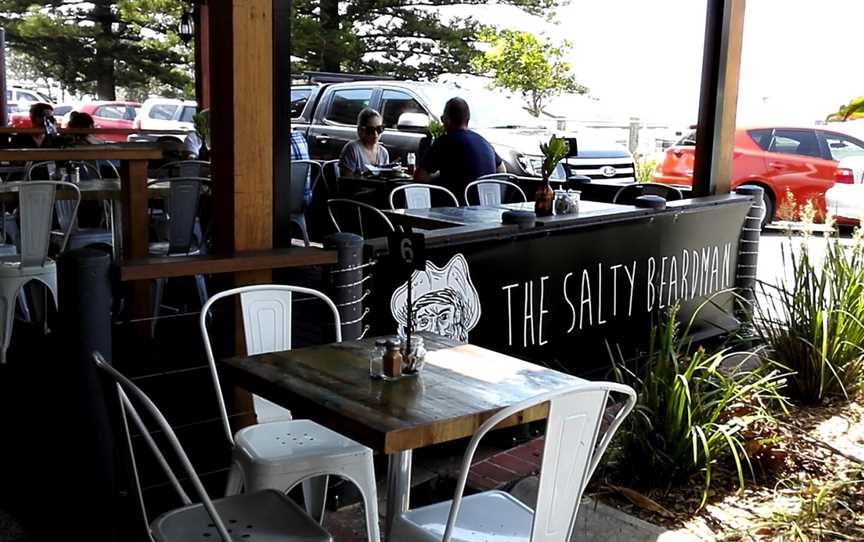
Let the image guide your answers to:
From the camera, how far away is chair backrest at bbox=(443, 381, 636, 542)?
213 centimetres

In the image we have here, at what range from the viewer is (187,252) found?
560 centimetres

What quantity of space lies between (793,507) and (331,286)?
6.36 ft

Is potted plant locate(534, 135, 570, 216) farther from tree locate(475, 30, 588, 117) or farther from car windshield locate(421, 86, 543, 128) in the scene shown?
tree locate(475, 30, 588, 117)

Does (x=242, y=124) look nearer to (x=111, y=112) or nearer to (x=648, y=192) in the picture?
(x=648, y=192)

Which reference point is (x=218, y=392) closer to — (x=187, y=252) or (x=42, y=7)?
(x=187, y=252)

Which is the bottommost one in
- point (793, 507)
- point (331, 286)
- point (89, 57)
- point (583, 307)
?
point (793, 507)

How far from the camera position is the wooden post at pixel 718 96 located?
613 cm

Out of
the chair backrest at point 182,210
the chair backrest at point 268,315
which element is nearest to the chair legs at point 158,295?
the chair backrest at point 182,210

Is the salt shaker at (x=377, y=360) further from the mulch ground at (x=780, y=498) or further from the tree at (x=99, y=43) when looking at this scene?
the tree at (x=99, y=43)

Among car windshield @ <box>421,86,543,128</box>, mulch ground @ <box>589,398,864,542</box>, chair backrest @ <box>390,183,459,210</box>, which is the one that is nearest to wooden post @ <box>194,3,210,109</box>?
car windshield @ <box>421,86,543,128</box>

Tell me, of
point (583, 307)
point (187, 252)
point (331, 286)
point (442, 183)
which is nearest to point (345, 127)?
point (442, 183)

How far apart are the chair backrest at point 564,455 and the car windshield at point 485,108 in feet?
26.2

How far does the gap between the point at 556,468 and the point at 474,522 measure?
1.29 ft

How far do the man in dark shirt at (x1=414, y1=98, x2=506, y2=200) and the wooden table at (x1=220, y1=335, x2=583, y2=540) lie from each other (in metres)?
4.18
